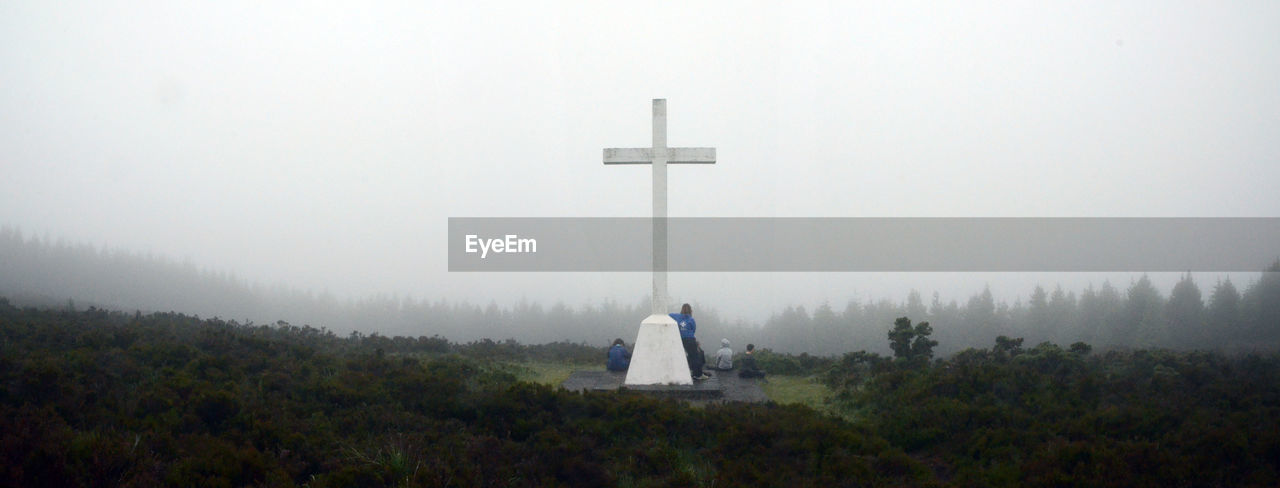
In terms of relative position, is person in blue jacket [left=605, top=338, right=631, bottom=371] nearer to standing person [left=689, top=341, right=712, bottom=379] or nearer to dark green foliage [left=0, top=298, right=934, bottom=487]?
standing person [left=689, top=341, right=712, bottom=379]

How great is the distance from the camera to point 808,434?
29.2ft

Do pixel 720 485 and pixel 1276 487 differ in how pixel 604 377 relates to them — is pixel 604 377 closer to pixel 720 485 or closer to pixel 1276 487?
pixel 720 485

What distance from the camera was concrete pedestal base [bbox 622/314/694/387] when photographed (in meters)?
13.3

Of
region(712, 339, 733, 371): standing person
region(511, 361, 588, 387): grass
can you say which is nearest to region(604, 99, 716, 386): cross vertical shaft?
region(511, 361, 588, 387): grass

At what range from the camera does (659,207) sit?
44.3ft

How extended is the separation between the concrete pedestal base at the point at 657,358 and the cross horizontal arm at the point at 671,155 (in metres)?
2.50

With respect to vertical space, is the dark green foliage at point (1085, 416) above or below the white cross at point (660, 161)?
below

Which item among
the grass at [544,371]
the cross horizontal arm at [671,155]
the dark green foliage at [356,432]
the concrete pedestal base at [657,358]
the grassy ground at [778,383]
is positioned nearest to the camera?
the dark green foliage at [356,432]

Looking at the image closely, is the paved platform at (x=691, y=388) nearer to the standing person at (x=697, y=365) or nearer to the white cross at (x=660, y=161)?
the standing person at (x=697, y=365)

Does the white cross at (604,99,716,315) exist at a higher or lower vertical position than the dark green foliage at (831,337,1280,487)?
higher

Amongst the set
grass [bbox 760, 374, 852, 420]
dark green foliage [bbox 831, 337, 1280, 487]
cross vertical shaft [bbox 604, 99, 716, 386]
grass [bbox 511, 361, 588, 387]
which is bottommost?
grass [bbox 760, 374, 852, 420]

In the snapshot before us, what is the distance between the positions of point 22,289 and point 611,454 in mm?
26442

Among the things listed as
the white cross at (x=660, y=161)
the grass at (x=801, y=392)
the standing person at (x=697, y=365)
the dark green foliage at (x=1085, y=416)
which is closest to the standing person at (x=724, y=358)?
the grass at (x=801, y=392)

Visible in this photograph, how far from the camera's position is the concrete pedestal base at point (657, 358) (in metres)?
13.3
